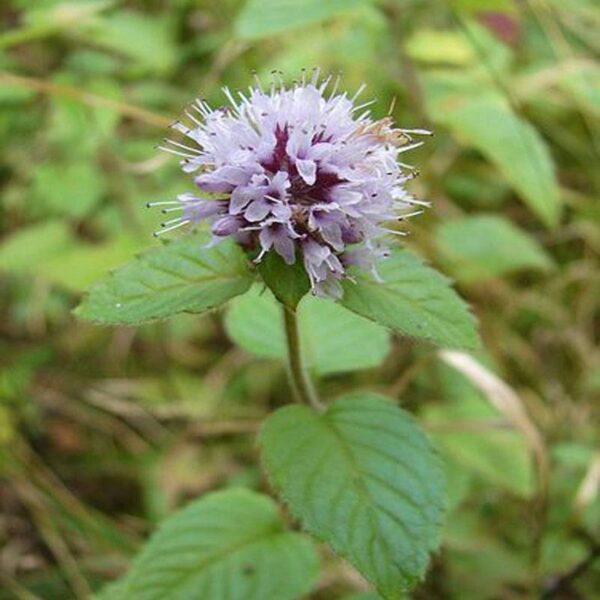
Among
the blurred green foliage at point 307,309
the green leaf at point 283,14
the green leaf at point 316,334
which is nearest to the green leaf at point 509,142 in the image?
the blurred green foliage at point 307,309

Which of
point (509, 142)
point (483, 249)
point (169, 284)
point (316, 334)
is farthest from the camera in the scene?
point (483, 249)

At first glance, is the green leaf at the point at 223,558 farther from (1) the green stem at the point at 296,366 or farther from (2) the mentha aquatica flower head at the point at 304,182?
(2) the mentha aquatica flower head at the point at 304,182

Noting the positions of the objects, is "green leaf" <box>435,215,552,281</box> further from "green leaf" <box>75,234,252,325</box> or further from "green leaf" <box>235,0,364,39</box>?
"green leaf" <box>75,234,252,325</box>

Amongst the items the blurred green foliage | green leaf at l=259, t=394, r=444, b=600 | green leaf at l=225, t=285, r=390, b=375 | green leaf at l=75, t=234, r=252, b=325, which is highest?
green leaf at l=75, t=234, r=252, b=325

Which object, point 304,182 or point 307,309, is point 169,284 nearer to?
point 304,182

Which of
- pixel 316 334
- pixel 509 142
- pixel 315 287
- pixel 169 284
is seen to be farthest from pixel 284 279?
pixel 509 142

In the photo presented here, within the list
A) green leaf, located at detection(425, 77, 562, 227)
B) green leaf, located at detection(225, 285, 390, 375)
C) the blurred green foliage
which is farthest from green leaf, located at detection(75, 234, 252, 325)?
green leaf, located at detection(425, 77, 562, 227)
